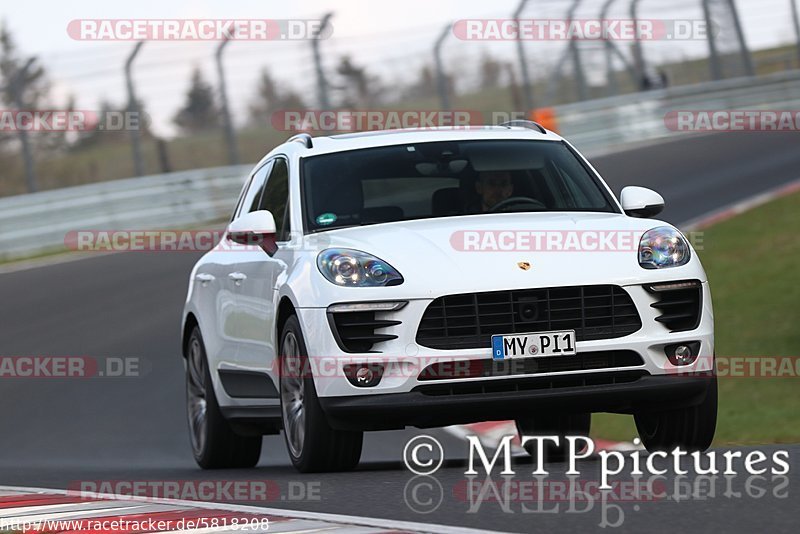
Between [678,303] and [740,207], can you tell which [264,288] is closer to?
[678,303]

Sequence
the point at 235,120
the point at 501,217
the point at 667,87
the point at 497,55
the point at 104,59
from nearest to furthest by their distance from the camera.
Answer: the point at 501,217
the point at 104,59
the point at 235,120
the point at 497,55
the point at 667,87

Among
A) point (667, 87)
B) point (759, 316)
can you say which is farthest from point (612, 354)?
point (667, 87)

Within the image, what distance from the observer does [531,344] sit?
7039mm

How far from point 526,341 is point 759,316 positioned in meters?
9.05

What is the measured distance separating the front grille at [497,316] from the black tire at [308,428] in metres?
0.59

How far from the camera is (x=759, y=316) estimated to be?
1561cm

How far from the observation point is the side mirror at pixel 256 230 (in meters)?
7.96

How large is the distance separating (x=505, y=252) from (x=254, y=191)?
2503 millimetres

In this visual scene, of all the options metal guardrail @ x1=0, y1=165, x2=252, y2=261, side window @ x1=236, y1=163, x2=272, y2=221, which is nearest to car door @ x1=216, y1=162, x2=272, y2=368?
side window @ x1=236, y1=163, x2=272, y2=221

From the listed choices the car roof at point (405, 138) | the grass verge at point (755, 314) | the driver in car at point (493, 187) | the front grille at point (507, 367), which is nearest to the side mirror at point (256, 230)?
the car roof at point (405, 138)

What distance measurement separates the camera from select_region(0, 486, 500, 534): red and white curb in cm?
555

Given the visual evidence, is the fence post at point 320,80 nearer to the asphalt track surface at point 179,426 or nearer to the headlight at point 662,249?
the asphalt track surface at point 179,426

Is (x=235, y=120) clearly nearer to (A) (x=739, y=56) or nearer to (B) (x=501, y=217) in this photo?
(A) (x=739, y=56)

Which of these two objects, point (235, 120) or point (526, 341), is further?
point (235, 120)
